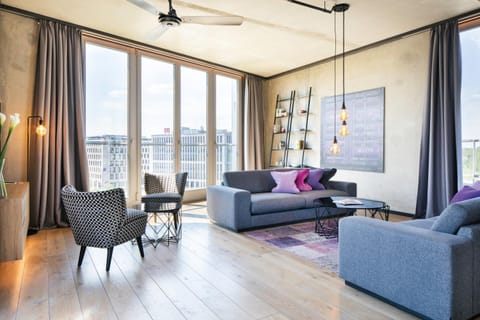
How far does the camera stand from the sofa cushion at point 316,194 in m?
4.60

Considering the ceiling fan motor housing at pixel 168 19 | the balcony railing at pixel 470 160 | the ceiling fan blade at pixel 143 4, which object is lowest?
the balcony railing at pixel 470 160

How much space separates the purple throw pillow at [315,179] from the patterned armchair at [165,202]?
204 centimetres

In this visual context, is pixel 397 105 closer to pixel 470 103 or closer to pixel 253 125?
pixel 470 103

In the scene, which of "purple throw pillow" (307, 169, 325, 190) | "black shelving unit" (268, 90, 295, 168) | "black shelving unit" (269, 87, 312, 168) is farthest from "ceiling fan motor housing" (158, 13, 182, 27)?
"black shelving unit" (268, 90, 295, 168)

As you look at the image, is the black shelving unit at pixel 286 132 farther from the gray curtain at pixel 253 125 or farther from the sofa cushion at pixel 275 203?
the sofa cushion at pixel 275 203

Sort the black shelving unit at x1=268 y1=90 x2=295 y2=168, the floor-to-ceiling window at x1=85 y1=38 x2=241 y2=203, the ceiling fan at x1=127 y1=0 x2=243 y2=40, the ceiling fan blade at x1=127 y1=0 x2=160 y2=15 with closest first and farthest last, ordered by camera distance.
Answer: the ceiling fan blade at x1=127 y1=0 x2=160 y2=15 → the ceiling fan at x1=127 y1=0 x2=243 y2=40 → the floor-to-ceiling window at x1=85 y1=38 x2=241 y2=203 → the black shelving unit at x1=268 y1=90 x2=295 y2=168

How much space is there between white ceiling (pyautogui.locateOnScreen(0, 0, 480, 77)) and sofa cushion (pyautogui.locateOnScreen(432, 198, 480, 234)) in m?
2.97

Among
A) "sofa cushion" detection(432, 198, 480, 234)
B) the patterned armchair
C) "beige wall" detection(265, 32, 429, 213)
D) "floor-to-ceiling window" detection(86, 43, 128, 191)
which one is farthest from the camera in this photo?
"floor-to-ceiling window" detection(86, 43, 128, 191)

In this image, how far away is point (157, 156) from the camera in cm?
593

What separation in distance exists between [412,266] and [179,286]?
169 cm

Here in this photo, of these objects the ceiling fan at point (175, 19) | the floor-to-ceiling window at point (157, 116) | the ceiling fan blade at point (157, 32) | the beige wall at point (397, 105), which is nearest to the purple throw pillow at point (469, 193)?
the beige wall at point (397, 105)

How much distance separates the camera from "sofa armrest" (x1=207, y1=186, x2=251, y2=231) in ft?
13.3

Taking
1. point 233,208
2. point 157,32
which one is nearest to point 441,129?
point 233,208

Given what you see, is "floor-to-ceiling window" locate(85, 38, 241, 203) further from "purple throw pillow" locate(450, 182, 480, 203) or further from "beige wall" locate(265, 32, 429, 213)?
"purple throw pillow" locate(450, 182, 480, 203)
